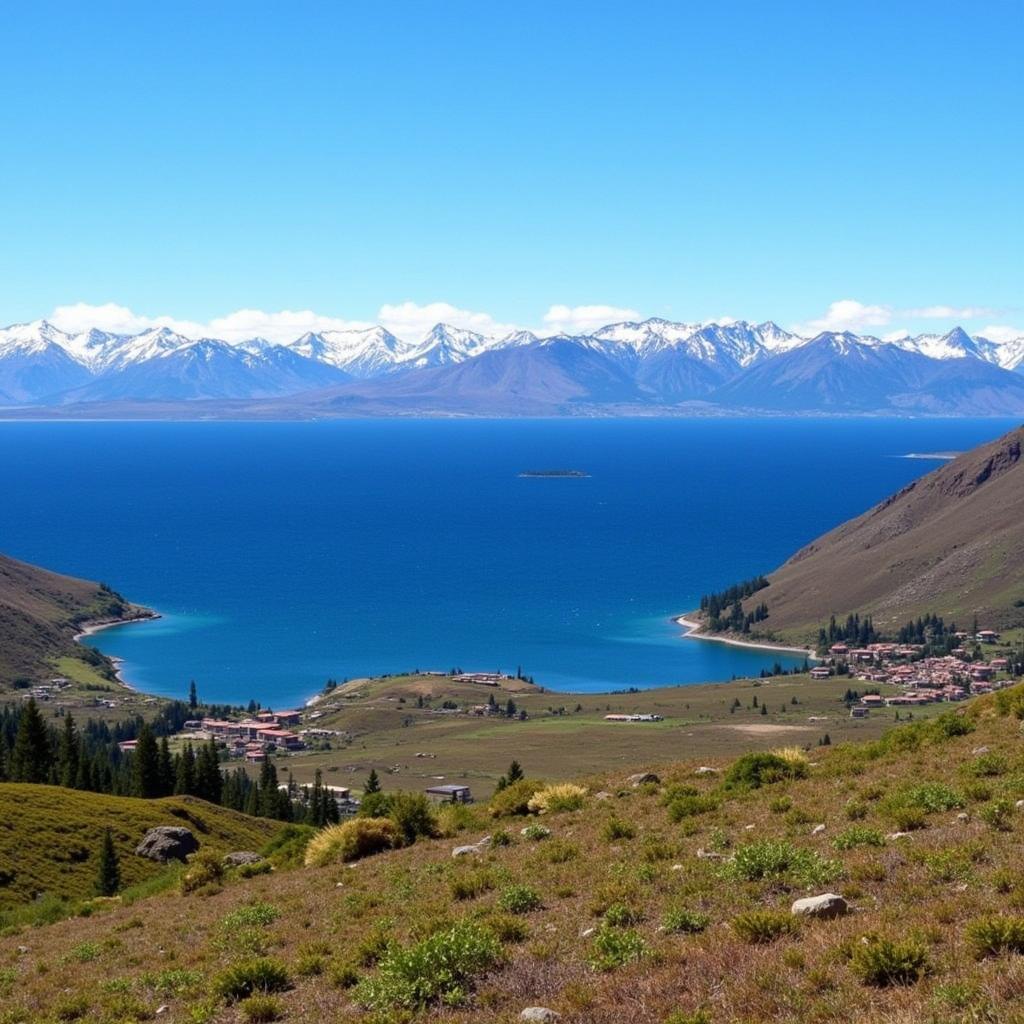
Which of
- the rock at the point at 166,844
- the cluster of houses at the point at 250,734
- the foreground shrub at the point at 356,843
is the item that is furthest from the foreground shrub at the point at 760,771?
the cluster of houses at the point at 250,734

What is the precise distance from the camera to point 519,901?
1806 cm

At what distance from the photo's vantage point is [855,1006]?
11578 millimetres

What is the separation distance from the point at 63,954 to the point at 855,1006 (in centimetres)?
1655

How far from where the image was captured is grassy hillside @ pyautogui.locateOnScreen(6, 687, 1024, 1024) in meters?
12.4

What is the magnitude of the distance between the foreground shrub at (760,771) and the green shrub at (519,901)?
8236 millimetres

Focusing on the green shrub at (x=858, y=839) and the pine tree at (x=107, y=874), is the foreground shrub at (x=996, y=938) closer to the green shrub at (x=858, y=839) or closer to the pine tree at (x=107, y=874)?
the green shrub at (x=858, y=839)

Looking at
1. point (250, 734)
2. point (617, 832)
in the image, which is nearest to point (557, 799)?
point (617, 832)

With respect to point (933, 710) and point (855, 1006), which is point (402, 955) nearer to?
point (855, 1006)

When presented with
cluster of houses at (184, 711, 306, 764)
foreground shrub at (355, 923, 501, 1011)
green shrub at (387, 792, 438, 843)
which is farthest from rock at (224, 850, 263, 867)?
cluster of houses at (184, 711, 306, 764)

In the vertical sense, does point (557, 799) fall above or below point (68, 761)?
above

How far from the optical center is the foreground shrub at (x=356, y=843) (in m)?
27.6

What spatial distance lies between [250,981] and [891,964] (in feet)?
28.9

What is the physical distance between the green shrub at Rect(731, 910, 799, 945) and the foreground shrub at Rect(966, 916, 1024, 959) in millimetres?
2246

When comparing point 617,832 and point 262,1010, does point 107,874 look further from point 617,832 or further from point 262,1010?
point 262,1010
